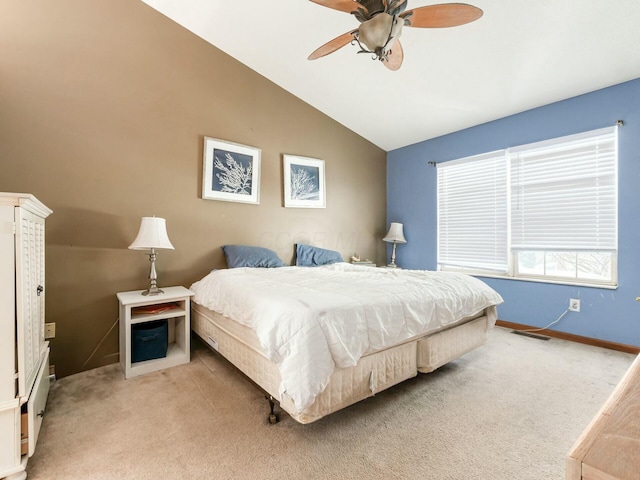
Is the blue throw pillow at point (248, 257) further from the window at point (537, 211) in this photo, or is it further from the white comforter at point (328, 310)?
the window at point (537, 211)

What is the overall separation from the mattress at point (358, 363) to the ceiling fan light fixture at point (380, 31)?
1698mm

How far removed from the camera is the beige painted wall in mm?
2184

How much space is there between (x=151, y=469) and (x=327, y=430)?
0.84 m

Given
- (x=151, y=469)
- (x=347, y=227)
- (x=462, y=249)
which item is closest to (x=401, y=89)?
(x=347, y=227)

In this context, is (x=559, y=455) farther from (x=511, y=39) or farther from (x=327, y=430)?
(x=511, y=39)

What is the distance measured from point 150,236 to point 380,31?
2089mm

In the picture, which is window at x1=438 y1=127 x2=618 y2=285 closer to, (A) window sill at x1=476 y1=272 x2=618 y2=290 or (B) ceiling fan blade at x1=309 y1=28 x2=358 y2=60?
(A) window sill at x1=476 y1=272 x2=618 y2=290

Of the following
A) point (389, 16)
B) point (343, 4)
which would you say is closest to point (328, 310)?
point (389, 16)

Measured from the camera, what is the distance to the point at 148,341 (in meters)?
2.30

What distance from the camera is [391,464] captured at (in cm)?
134

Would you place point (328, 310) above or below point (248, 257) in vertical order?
below

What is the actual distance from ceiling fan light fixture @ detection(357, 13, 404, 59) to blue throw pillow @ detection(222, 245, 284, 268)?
6.96ft

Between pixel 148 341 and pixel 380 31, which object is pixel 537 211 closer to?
pixel 380 31

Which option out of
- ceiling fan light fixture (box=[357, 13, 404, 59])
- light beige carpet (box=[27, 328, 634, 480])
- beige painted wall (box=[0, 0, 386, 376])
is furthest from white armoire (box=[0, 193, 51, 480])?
ceiling fan light fixture (box=[357, 13, 404, 59])
